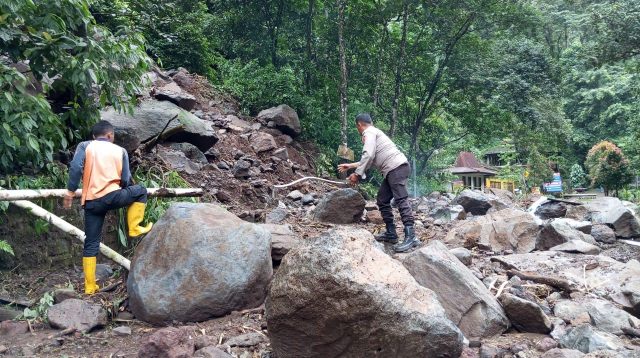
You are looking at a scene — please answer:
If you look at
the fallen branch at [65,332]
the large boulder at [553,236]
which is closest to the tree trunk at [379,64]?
the large boulder at [553,236]

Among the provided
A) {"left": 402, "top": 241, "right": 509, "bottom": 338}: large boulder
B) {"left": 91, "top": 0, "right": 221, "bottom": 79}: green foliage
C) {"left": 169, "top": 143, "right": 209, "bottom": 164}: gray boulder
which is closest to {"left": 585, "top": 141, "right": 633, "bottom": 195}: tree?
{"left": 91, "top": 0, "right": 221, "bottom": 79}: green foliage

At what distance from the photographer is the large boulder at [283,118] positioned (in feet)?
44.2

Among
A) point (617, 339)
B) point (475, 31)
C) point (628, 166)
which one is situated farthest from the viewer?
point (628, 166)

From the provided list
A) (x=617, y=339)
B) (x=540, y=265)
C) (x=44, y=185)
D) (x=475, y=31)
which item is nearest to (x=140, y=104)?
(x=44, y=185)

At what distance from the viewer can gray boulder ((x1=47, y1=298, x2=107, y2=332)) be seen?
446 cm

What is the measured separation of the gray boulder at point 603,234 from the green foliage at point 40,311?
768cm

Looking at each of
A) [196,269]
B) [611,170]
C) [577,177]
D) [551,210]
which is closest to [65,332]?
[196,269]

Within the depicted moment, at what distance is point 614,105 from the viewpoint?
28.0 metres

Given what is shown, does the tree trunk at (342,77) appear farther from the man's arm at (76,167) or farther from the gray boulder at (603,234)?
the man's arm at (76,167)

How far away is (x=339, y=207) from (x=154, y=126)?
2886 mm

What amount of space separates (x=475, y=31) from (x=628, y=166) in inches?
314

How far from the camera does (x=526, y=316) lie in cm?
414

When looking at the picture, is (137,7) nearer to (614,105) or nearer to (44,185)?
(44,185)

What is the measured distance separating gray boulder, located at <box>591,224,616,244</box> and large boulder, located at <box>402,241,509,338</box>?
529cm
